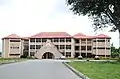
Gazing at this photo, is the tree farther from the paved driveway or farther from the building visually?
the building

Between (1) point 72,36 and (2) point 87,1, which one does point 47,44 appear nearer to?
(1) point 72,36

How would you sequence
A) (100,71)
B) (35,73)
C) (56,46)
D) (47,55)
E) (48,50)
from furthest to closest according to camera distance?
(47,55), (56,46), (48,50), (100,71), (35,73)

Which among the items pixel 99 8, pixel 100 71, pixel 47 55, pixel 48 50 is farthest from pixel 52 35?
pixel 100 71

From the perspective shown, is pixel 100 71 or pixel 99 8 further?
pixel 99 8

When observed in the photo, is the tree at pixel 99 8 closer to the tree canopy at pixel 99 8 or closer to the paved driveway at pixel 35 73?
the tree canopy at pixel 99 8

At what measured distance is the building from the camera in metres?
112

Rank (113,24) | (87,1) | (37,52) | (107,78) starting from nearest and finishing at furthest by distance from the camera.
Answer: (107,78)
(87,1)
(113,24)
(37,52)

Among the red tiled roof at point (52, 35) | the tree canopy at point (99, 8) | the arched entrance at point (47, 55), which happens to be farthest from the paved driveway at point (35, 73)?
the red tiled roof at point (52, 35)

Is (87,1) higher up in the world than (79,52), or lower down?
higher up

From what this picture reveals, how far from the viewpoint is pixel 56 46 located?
373ft

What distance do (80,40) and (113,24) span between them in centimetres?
→ 7211

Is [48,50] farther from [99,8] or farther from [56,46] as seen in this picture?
[99,8]

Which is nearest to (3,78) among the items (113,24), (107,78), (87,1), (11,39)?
(107,78)

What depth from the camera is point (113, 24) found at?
Result: 150 feet
